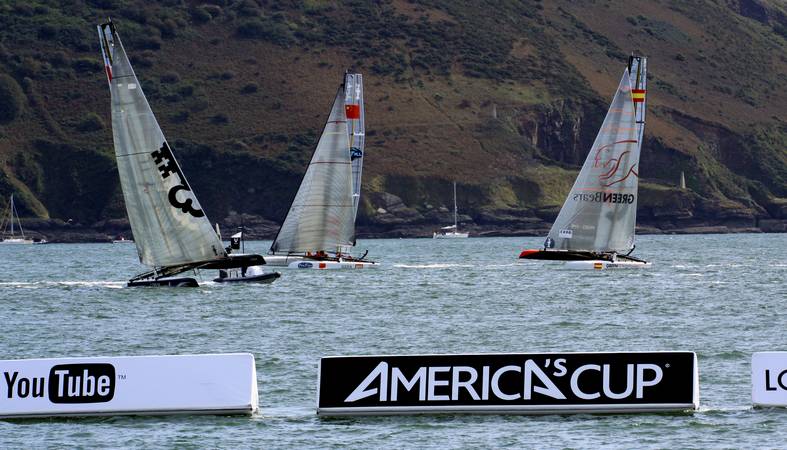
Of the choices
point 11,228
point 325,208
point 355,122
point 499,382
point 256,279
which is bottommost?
point 499,382

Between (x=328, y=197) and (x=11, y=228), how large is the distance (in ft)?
360

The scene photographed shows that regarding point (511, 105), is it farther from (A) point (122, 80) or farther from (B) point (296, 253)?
(A) point (122, 80)

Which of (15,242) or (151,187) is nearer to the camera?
(151,187)

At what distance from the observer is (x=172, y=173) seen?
4941cm

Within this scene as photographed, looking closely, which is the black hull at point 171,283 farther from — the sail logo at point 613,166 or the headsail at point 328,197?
the sail logo at point 613,166

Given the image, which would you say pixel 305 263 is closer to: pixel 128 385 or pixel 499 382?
pixel 128 385

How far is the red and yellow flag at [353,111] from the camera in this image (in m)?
75.9

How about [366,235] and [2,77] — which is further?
[2,77]

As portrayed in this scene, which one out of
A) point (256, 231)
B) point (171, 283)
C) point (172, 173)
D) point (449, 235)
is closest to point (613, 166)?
point (171, 283)

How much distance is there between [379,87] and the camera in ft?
652

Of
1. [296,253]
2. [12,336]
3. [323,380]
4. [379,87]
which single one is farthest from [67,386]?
[379,87]

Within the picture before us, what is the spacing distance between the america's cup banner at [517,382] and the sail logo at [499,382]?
0.01 metres

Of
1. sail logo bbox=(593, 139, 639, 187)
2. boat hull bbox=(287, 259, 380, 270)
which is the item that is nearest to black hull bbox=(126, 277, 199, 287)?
boat hull bbox=(287, 259, 380, 270)

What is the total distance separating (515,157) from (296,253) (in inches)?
4637
